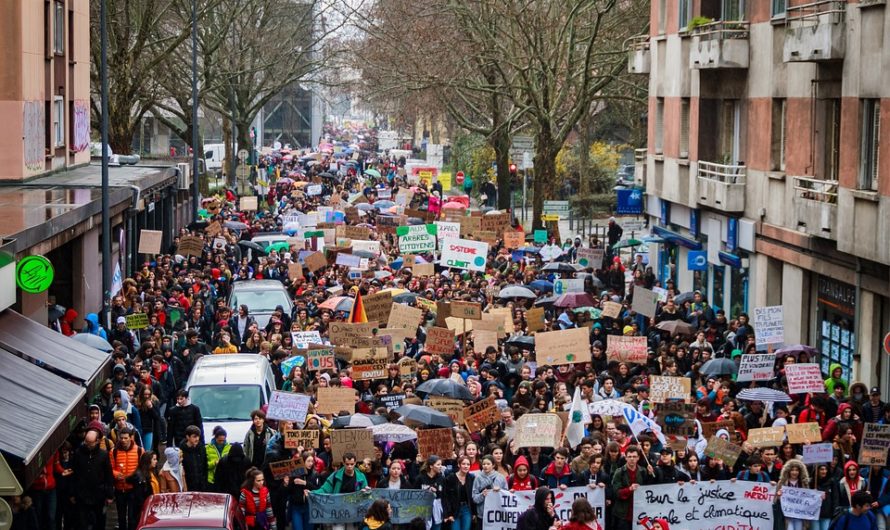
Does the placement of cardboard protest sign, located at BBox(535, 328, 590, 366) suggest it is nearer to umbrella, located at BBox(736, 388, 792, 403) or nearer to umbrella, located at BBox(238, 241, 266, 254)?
umbrella, located at BBox(736, 388, 792, 403)

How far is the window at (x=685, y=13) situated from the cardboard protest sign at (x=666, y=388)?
17.0 metres

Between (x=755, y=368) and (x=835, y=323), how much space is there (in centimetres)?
559

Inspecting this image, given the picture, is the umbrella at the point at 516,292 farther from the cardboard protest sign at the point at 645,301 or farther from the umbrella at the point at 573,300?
the cardboard protest sign at the point at 645,301

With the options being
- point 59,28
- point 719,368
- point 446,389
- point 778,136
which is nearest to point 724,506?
point 446,389

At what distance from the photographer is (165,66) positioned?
58125 mm

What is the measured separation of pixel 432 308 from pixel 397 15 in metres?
25.7

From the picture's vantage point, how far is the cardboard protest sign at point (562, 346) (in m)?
20.5

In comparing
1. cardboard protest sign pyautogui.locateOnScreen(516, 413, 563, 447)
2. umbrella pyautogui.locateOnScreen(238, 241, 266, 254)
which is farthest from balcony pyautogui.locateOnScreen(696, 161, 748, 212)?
cardboard protest sign pyautogui.locateOnScreen(516, 413, 563, 447)

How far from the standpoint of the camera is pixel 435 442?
15.1 m

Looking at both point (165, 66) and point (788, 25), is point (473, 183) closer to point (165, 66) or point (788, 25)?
point (165, 66)

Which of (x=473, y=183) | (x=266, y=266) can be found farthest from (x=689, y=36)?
(x=473, y=183)

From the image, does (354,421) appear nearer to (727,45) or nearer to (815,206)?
(815,206)

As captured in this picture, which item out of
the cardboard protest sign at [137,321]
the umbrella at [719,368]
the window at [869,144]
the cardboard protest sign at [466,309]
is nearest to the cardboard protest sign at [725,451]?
the umbrella at [719,368]

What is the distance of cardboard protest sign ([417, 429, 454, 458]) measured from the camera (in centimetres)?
1502
